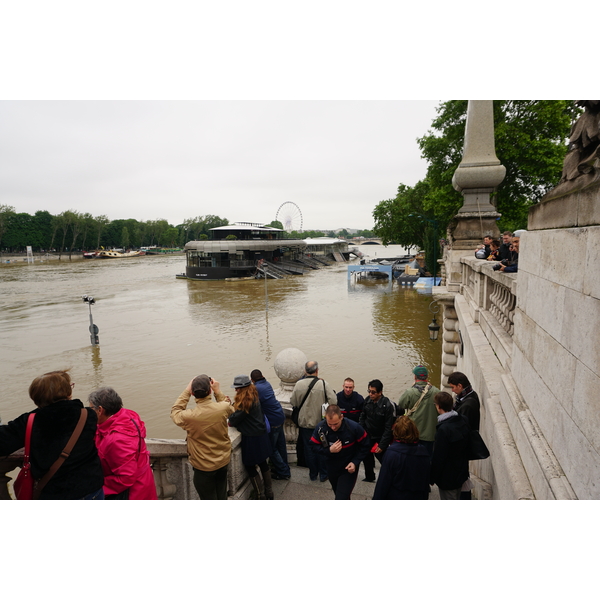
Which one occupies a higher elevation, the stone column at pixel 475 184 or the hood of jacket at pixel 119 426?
the stone column at pixel 475 184

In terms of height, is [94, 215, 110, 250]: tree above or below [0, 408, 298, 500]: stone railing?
above

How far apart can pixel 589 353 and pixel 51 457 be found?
3177 millimetres

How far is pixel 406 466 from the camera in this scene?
127 inches

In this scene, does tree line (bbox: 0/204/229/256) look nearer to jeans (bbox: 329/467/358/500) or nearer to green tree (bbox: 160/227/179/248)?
green tree (bbox: 160/227/179/248)

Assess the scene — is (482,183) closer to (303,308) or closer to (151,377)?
(151,377)

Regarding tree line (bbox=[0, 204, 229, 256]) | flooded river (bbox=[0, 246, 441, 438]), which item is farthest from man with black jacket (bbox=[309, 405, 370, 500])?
tree line (bbox=[0, 204, 229, 256])

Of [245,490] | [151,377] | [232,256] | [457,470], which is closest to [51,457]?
[245,490]

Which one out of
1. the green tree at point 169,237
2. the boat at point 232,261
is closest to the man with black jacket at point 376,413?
the boat at point 232,261

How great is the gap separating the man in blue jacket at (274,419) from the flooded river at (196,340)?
6.05m

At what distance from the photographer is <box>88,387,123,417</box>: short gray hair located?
3.16 meters

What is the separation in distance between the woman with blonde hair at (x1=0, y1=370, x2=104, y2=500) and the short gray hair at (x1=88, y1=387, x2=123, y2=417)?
40 centimetres

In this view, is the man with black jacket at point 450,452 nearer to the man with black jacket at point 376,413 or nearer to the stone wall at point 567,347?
the stone wall at point 567,347

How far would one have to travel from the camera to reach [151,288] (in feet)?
149

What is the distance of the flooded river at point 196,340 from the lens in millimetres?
14328
